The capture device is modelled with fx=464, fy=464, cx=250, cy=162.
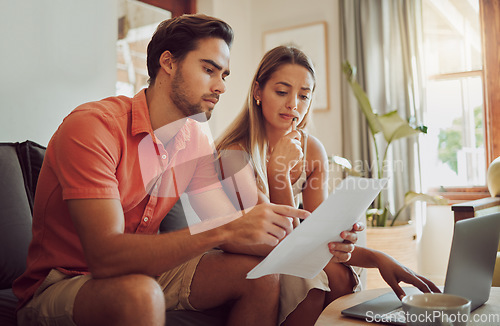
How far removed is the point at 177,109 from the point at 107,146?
0.28 metres

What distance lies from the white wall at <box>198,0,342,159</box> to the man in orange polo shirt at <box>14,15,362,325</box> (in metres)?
2.10

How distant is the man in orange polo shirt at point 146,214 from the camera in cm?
93

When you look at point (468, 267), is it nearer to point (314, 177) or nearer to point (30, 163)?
point (314, 177)

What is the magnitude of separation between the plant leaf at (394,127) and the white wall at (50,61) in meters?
1.62

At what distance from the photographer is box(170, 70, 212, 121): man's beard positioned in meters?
1.29

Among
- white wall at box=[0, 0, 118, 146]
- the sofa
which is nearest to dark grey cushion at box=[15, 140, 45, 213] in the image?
the sofa

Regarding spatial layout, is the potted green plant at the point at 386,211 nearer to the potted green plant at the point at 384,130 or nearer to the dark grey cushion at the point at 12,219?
the potted green plant at the point at 384,130

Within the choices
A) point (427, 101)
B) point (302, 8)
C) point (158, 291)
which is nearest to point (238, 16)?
point (302, 8)

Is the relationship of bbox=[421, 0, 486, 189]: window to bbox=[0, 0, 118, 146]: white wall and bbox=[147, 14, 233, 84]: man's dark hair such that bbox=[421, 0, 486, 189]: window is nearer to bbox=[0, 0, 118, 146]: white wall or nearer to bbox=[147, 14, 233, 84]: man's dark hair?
bbox=[0, 0, 118, 146]: white wall

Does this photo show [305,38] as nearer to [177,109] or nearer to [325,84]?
[325,84]

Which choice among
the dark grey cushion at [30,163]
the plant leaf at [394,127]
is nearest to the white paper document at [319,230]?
the dark grey cushion at [30,163]

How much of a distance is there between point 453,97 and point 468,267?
2.67 metres

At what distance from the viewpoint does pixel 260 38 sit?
3.82 m

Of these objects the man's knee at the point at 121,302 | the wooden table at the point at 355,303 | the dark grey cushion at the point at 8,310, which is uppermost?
the man's knee at the point at 121,302
